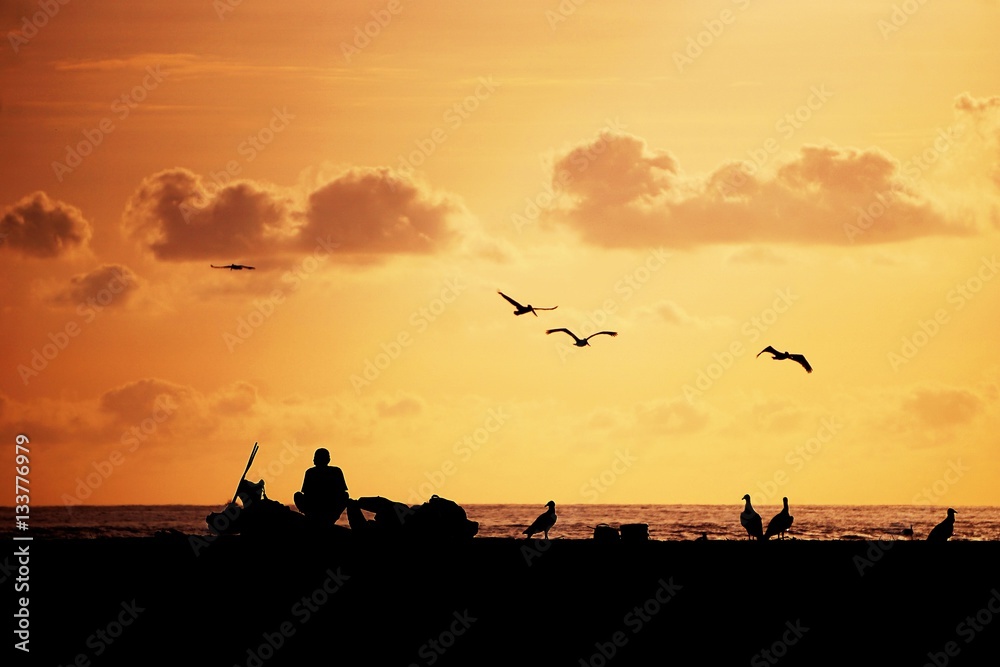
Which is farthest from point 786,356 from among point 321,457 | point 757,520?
point 321,457

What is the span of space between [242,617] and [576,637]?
6027mm

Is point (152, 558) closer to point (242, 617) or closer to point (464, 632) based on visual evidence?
point (242, 617)

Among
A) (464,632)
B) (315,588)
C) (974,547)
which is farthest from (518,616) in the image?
(974,547)

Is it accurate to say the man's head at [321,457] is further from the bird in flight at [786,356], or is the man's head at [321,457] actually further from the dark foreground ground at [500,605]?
the bird in flight at [786,356]

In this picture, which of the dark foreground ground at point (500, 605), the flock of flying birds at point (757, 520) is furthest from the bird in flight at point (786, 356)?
the dark foreground ground at point (500, 605)

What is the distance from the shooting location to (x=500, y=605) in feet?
87.8

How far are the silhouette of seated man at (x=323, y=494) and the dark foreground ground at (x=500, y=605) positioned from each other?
2.60ft

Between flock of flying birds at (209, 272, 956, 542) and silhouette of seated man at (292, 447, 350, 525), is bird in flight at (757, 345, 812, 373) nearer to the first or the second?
flock of flying birds at (209, 272, 956, 542)

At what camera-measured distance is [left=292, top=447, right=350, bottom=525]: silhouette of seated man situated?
30953 millimetres

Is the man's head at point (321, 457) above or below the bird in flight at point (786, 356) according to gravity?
below

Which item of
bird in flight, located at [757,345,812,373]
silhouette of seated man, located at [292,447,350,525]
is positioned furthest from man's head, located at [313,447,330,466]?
bird in flight, located at [757,345,812,373]

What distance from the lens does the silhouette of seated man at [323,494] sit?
30953 millimetres

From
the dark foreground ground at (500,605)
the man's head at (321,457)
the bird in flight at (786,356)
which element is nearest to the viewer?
the dark foreground ground at (500,605)

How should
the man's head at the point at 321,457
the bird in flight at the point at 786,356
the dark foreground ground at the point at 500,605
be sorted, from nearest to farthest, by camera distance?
the dark foreground ground at the point at 500,605 < the man's head at the point at 321,457 < the bird in flight at the point at 786,356
